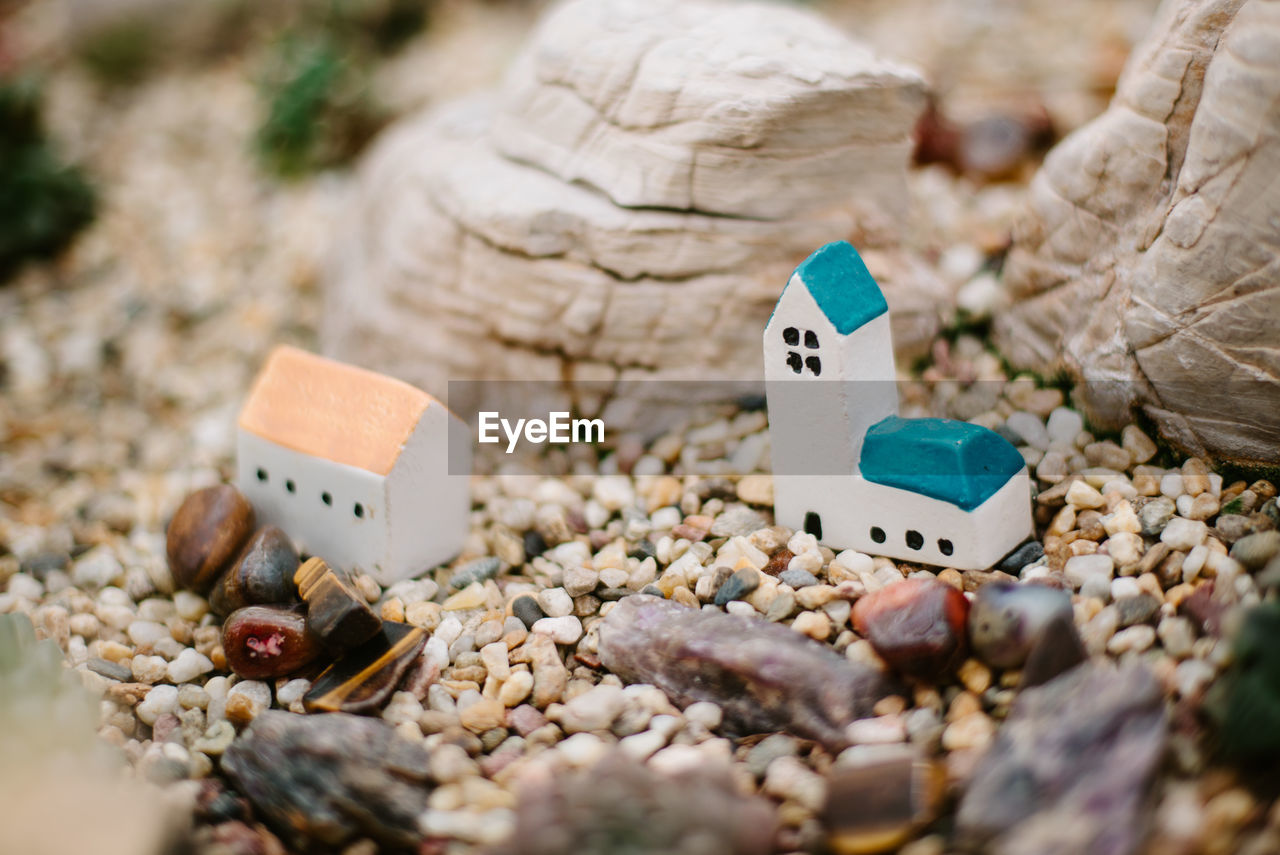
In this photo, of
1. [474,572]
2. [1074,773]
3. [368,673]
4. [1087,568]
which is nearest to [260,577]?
[368,673]

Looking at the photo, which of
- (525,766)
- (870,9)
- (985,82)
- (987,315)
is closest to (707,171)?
(987,315)

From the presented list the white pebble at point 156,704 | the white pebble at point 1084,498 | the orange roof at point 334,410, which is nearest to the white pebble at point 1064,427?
the white pebble at point 1084,498

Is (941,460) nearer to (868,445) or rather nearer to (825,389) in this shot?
(868,445)

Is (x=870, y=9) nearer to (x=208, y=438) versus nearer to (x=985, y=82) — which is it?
(x=985, y=82)

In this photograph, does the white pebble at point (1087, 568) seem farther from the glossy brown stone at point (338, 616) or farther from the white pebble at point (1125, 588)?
the glossy brown stone at point (338, 616)

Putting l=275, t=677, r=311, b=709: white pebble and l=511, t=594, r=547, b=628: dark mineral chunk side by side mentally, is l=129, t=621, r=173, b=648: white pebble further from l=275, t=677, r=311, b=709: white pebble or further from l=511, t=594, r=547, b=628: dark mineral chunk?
l=511, t=594, r=547, b=628: dark mineral chunk
